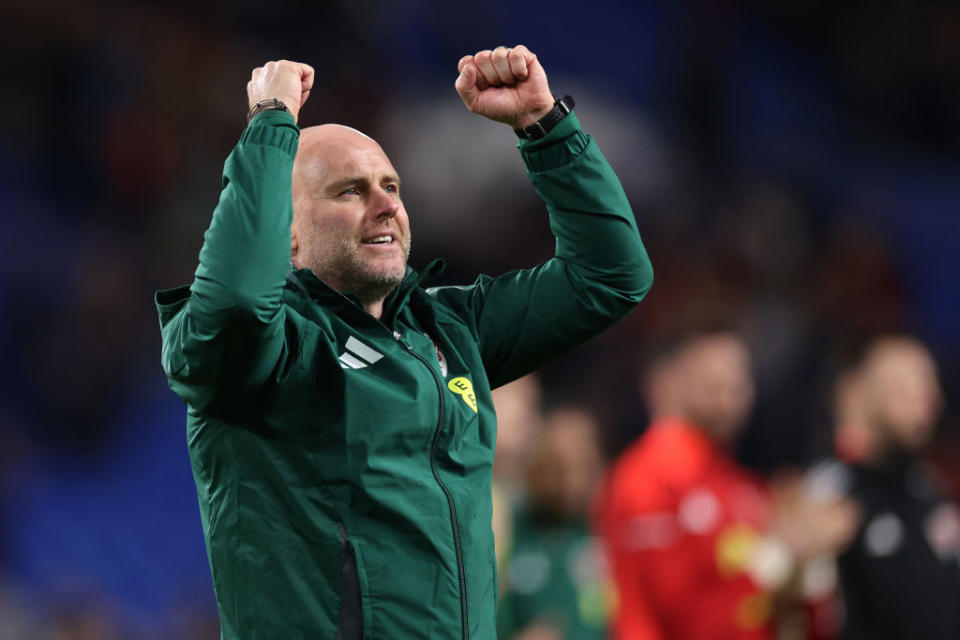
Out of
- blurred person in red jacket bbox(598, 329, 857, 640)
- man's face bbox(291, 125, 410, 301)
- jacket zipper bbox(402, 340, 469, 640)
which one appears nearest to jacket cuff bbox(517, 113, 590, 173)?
man's face bbox(291, 125, 410, 301)

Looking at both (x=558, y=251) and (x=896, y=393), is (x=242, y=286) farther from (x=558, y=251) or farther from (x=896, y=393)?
(x=896, y=393)

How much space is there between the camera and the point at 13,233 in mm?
7402

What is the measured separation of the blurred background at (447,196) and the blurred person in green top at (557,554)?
36.4 inches

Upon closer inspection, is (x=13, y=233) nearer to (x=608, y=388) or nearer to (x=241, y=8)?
(x=241, y=8)

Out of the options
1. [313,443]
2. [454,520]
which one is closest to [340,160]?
[313,443]

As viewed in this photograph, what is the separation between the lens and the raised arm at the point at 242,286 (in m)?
2.04

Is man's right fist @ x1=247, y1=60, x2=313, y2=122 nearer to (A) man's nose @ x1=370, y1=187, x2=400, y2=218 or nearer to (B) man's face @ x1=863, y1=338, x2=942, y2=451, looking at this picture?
(A) man's nose @ x1=370, y1=187, x2=400, y2=218

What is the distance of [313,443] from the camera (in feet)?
7.25

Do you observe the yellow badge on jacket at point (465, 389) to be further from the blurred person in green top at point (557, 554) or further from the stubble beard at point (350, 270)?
the blurred person in green top at point (557, 554)

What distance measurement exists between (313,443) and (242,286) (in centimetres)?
33

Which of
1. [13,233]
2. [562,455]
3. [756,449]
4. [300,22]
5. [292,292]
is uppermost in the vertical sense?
[300,22]

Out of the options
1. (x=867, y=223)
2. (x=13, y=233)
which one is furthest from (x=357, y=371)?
(x=867, y=223)

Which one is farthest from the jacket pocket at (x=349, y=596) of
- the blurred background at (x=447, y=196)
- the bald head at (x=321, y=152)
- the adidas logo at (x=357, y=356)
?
the blurred background at (x=447, y=196)

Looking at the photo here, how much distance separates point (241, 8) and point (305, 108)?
897 millimetres
